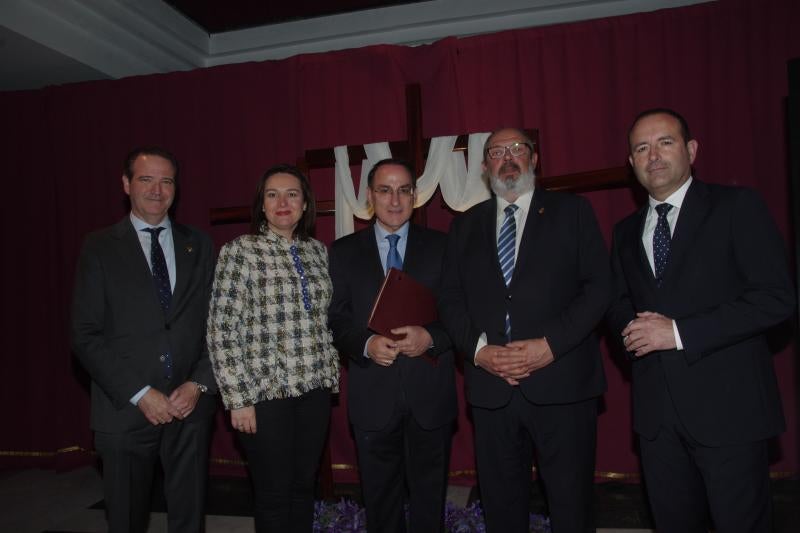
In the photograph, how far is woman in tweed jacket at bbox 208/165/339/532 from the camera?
2055mm

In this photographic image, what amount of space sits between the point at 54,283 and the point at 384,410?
3392mm

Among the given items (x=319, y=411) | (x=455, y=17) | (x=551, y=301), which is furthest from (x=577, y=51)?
(x=319, y=411)

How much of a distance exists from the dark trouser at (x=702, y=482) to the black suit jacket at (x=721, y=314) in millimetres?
44

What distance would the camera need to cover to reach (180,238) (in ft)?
7.80

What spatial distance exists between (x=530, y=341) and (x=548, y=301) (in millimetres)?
161

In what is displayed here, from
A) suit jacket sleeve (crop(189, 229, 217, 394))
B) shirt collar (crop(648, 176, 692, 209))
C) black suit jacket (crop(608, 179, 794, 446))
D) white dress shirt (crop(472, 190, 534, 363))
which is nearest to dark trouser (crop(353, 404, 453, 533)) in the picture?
white dress shirt (crop(472, 190, 534, 363))

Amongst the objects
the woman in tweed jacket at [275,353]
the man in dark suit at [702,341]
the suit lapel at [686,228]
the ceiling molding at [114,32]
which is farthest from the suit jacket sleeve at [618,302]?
the ceiling molding at [114,32]

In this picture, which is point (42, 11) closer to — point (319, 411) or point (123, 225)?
point (123, 225)

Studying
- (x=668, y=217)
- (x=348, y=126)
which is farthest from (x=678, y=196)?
(x=348, y=126)

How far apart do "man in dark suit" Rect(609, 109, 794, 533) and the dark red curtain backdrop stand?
5.25 feet

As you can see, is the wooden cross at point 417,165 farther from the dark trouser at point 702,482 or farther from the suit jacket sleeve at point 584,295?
the dark trouser at point 702,482

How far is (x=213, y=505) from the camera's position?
11.5 ft

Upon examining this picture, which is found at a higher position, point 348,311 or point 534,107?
point 534,107

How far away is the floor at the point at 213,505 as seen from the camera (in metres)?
→ 3.04
